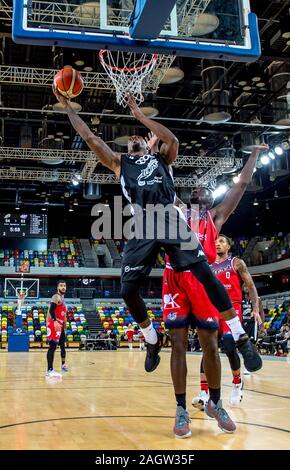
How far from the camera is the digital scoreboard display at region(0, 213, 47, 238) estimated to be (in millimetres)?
29514

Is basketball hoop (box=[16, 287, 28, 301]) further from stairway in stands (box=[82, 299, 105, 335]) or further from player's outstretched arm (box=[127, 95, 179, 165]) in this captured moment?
player's outstretched arm (box=[127, 95, 179, 165])

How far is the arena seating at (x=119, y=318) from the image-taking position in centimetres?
3160

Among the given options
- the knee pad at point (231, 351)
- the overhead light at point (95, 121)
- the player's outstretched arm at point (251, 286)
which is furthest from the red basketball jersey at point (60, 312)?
the overhead light at point (95, 121)

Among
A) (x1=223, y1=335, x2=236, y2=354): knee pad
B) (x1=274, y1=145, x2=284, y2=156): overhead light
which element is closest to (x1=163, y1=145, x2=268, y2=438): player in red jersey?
(x1=223, y1=335, x2=236, y2=354): knee pad

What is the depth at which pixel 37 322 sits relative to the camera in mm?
30594

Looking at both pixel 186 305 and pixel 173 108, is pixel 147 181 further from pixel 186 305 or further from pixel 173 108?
pixel 173 108

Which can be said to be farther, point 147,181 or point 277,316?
point 277,316

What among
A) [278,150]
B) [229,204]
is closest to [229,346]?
[229,204]

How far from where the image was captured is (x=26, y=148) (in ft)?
61.8

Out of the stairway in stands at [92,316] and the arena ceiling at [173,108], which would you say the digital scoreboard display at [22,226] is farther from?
the stairway in stands at [92,316]

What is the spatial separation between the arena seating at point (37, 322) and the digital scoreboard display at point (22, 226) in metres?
4.96

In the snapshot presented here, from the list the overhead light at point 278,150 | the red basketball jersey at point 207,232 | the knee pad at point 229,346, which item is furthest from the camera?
the overhead light at point 278,150

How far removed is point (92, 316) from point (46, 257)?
18.9 ft

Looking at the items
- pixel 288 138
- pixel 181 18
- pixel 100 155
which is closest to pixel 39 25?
pixel 181 18
